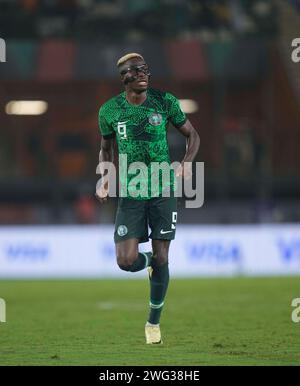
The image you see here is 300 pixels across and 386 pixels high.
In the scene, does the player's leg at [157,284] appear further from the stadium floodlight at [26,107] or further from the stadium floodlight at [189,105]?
the stadium floodlight at [189,105]

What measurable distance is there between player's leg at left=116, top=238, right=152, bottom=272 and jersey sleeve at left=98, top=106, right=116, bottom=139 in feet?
3.42

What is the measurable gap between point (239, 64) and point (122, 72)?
714 inches

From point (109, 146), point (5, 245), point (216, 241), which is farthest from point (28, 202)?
point (109, 146)

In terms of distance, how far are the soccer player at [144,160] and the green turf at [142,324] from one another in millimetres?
727

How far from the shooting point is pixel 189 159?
10.2 m

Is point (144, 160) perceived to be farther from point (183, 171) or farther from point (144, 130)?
point (183, 171)

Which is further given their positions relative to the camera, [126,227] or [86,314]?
[86,314]

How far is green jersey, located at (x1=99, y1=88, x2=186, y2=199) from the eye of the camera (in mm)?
10102

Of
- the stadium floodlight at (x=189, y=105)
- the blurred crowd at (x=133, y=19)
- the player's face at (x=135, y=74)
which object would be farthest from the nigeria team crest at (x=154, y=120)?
the stadium floodlight at (x=189, y=105)

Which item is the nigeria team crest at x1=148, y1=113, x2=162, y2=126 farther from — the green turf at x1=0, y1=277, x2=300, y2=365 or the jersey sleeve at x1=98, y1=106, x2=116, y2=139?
the green turf at x1=0, y1=277, x2=300, y2=365

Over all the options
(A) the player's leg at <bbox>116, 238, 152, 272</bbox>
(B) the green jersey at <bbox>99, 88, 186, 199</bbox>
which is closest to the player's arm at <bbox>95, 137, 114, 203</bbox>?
(B) the green jersey at <bbox>99, 88, 186, 199</bbox>

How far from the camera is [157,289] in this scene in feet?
33.6

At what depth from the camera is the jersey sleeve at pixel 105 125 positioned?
10297 mm

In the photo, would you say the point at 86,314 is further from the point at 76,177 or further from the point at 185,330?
the point at 76,177
